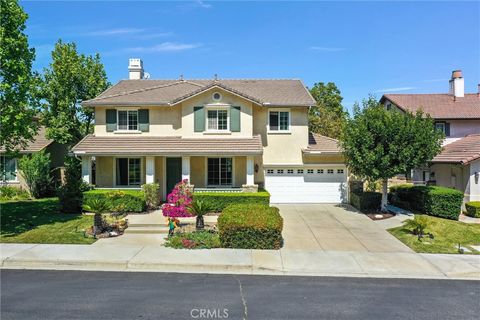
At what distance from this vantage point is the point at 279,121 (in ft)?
70.7

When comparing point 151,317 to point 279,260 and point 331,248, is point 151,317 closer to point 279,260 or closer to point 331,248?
point 279,260

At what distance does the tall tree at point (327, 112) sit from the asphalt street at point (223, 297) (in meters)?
27.0

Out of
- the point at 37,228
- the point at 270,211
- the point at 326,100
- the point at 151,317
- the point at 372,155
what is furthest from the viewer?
the point at 326,100

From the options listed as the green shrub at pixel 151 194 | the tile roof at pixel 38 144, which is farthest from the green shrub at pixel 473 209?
the tile roof at pixel 38 144

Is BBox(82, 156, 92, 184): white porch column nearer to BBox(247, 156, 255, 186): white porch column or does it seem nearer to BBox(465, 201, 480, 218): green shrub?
BBox(247, 156, 255, 186): white porch column

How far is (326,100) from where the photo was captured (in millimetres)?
43812

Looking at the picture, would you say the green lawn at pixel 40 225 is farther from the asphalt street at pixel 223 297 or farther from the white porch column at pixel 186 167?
the white porch column at pixel 186 167

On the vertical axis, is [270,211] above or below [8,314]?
above

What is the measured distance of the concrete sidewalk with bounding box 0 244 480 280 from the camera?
10078 mm

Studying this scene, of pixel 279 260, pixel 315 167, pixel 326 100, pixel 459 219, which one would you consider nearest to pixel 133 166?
pixel 315 167

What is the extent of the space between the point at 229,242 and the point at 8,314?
6474 millimetres

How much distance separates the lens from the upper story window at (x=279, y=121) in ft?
70.6

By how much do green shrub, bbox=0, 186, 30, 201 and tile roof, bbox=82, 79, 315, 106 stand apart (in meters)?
8.46

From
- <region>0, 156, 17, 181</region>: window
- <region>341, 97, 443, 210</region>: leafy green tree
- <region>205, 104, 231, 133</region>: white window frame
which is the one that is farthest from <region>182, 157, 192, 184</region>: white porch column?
<region>0, 156, 17, 181</region>: window
